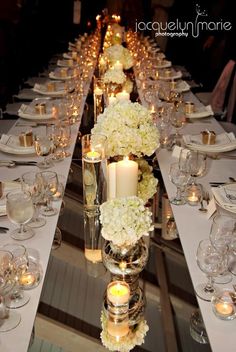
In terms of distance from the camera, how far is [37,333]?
101cm

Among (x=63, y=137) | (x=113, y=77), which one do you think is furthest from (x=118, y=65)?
(x=63, y=137)

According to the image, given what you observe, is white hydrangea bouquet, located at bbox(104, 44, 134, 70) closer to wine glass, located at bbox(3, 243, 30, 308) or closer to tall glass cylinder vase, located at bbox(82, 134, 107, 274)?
tall glass cylinder vase, located at bbox(82, 134, 107, 274)

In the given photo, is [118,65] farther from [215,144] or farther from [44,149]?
[44,149]

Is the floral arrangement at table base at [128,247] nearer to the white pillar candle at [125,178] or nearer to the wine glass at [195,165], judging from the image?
the white pillar candle at [125,178]

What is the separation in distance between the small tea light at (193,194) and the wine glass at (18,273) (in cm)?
66

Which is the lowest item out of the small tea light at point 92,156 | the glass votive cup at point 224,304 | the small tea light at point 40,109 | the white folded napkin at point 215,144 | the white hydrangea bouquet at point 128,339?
the white hydrangea bouquet at point 128,339

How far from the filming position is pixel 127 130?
64.1 inches

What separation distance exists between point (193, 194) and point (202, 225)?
0.22 meters

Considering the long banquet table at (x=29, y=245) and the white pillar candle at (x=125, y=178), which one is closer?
the long banquet table at (x=29, y=245)

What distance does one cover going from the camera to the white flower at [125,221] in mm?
1120

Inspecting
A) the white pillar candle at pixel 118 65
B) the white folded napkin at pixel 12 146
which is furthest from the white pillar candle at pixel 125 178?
the white pillar candle at pixel 118 65

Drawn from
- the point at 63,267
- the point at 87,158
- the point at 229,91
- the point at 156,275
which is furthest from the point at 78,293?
the point at 229,91

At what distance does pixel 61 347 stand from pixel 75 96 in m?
2.10

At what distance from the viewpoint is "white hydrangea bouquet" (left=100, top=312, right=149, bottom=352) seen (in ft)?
3.24
